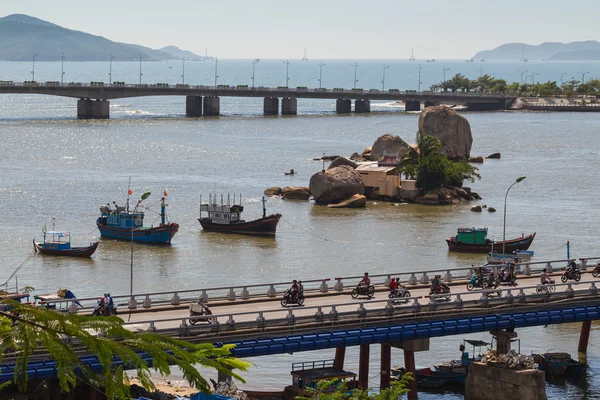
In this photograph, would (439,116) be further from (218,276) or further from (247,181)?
(218,276)

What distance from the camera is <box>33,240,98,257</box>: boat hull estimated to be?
76.2 metres

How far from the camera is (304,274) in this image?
71250 mm

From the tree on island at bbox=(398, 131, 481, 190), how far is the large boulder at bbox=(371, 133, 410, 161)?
4.09 m

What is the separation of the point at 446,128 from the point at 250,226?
48.5 m

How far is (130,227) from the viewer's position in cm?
8362

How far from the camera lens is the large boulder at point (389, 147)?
116 meters

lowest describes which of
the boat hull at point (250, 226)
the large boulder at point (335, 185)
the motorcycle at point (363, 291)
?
the boat hull at point (250, 226)

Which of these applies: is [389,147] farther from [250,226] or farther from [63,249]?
[63,249]

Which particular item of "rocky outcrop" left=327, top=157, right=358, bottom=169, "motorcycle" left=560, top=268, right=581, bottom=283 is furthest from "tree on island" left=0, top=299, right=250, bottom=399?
"rocky outcrop" left=327, top=157, right=358, bottom=169

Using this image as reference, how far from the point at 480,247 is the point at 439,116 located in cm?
5133

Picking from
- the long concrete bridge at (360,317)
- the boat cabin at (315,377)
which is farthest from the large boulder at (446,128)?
the boat cabin at (315,377)

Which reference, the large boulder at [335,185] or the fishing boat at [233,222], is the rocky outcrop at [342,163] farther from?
the fishing boat at [233,222]

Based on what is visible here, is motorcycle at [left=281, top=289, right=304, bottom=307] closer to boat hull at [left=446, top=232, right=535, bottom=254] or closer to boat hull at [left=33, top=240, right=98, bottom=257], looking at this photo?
boat hull at [left=33, top=240, right=98, bottom=257]

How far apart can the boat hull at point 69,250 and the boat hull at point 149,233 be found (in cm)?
541
